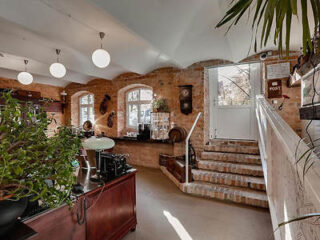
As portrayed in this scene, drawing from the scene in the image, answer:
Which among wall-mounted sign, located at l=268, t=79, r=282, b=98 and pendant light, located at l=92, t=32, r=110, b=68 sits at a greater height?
pendant light, located at l=92, t=32, r=110, b=68

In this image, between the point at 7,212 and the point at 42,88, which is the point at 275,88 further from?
the point at 42,88

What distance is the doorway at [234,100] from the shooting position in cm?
416

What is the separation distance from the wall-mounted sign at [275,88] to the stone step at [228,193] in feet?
6.55

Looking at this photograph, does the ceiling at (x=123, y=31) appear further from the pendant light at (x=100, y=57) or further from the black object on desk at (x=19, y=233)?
the black object on desk at (x=19, y=233)

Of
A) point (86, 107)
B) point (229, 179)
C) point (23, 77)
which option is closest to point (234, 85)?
point (229, 179)

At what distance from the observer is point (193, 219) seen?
8.39 ft

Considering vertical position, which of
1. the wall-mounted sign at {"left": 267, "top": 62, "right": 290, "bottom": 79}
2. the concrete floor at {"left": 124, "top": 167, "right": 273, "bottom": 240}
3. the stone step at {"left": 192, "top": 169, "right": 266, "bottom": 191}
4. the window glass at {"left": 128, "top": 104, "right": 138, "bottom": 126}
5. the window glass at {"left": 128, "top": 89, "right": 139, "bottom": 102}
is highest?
the wall-mounted sign at {"left": 267, "top": 62, "right": 290, "bottom": 79}

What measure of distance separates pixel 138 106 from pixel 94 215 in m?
4.26

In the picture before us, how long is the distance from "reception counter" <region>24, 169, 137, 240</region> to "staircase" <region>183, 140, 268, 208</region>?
4.97 ft

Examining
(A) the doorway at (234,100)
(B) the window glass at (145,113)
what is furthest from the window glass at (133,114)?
(A) the doorway at (234,100)

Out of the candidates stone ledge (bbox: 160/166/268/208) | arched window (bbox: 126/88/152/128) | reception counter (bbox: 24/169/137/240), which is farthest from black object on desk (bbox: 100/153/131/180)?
arched window (bbox: 126/88/152/128)

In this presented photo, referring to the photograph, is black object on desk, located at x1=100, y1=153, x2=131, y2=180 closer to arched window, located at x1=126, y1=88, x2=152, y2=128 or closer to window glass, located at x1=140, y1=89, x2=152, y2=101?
arched window, located at x1=126, y1=88, x2=152, y2=128

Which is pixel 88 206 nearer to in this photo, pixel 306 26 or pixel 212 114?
pixel 306 26

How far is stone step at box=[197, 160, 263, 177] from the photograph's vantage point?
331cm
